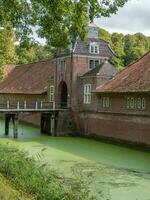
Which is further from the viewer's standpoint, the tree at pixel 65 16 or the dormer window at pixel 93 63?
the dormer window at pixel 93 63

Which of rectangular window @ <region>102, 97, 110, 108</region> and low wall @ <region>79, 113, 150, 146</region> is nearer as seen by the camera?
low wall @ <region>79, 113, 150, 146</region>

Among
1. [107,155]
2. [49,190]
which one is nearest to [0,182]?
[49,190]

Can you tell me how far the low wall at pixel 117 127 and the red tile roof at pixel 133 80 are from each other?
6.64ft

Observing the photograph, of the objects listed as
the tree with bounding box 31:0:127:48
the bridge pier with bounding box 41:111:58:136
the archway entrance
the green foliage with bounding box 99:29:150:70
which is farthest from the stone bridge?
the tree with bounding box 31:0:127:48

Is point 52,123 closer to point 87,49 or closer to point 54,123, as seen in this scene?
point 54,123

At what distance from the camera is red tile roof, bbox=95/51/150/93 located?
3259cm

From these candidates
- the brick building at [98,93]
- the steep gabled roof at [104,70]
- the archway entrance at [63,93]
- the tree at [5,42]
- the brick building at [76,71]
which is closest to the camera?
the tree at [5,42]

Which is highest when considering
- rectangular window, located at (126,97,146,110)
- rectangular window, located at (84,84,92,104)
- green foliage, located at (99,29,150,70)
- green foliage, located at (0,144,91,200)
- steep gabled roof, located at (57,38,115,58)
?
green foliage, located at (99,29,150,70)

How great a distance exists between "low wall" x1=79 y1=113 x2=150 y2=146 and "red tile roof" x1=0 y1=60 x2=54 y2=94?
1113 centimetres

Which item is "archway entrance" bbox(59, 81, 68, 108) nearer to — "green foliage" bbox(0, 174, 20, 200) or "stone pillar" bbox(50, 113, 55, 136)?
"stone pillar" bbox(50, 113, 55, 136)

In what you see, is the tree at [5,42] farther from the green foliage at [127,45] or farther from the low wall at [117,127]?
the green foliage at [127,45]

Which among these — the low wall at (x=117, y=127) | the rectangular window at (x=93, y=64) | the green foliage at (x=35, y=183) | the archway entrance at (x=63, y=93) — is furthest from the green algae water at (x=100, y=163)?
the rectangular window at (x=93, y=64)

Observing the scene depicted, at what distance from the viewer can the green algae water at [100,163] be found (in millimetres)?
18094

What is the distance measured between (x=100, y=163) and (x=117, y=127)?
33.7ft
